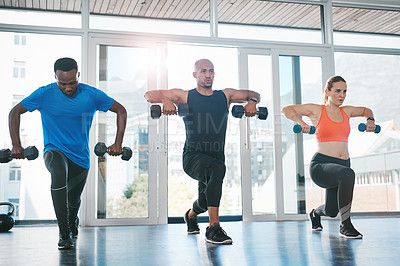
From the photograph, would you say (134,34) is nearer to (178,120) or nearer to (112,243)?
(178,120)

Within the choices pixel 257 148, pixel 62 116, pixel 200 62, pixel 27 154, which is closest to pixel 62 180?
pixel 27 154

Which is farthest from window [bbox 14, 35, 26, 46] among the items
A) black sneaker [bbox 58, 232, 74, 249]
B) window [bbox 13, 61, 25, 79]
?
black sneaker [bbox 58, 232, 74, 249]

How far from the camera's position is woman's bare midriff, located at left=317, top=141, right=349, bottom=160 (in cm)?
327

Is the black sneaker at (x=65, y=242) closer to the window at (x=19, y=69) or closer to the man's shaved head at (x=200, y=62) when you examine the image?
the man's shaved head at (x=200, y=62)

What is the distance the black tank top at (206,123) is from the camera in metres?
2.99

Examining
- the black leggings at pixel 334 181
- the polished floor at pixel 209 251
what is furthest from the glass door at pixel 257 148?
the polished floor at pixel 209 251

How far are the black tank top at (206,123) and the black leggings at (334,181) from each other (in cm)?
75

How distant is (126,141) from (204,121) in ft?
6.80

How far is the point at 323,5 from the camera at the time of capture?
18.5 feet

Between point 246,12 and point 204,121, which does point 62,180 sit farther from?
point 246,12

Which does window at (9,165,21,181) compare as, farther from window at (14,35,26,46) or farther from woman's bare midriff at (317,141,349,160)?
woman's bare midriff at (317,141,349,160)

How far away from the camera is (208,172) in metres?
2.82

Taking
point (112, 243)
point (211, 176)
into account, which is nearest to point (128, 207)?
point (112, 243)

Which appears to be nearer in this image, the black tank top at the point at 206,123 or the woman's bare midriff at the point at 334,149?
the black tank top at the point at 206,123
